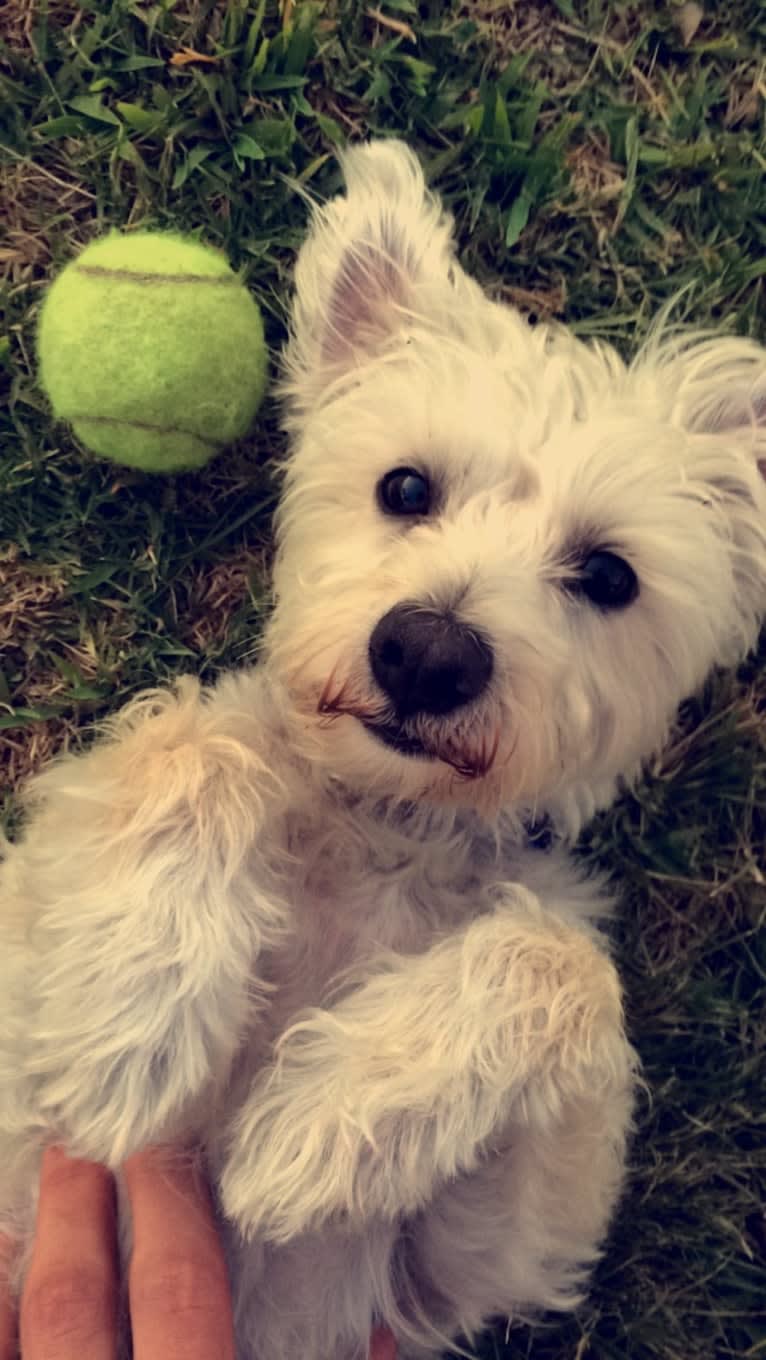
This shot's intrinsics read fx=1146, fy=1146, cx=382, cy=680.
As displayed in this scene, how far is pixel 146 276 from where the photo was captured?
285 centimetres

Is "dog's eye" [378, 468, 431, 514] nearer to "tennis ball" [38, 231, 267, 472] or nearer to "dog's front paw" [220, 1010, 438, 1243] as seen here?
"tennis ball" [38, 231, 267, 472]

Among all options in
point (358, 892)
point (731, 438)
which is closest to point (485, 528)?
point (731, 438)

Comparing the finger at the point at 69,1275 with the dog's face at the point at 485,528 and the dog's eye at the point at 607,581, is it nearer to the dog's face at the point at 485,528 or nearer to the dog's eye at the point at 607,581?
the dog's face at the point at 485,528

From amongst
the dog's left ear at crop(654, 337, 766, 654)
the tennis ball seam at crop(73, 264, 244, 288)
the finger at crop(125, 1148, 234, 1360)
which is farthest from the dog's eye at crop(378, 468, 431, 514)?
the finger at crop(125, 1148, 234, 1360)

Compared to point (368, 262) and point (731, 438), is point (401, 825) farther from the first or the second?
point (368, 262)

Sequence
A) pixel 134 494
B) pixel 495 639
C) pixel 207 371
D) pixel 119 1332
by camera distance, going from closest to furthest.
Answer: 1. pixel 495 639
2. pixel 119 1332
3. pixel 207 371
4. pixel 134 494

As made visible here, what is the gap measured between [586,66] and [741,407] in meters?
1.63

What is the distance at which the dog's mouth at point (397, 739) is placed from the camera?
2.18 m

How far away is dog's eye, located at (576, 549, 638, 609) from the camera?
94.1 inches

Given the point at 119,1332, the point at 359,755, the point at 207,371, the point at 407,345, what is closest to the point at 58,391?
the point at 207,371

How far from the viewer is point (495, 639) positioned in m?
2.13

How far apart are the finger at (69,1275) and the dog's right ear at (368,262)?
6.19 feet

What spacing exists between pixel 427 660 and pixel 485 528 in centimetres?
43

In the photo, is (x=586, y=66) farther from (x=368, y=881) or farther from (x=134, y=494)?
(x=368, y=881)
